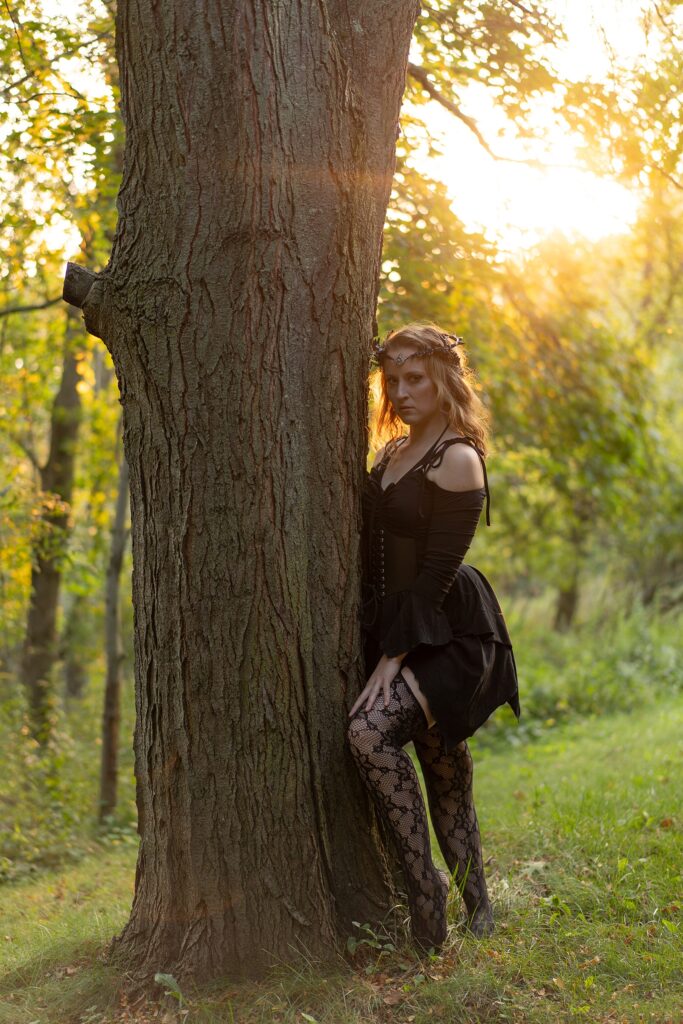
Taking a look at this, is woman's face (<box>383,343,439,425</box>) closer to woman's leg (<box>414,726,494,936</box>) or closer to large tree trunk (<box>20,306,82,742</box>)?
woman's leg (<box>414,726,494,936</box>)

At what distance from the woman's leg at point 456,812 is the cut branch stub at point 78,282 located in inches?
85.8

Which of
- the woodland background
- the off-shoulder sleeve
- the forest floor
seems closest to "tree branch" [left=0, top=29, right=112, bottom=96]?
the woodland background

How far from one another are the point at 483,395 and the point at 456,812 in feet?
19.2

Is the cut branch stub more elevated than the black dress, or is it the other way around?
the cut branch stub

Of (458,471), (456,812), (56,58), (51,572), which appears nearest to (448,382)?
(458,471)

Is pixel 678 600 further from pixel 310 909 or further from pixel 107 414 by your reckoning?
pixel 310 909

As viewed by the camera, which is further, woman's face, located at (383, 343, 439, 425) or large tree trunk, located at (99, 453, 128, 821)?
large tree trunk, located at (99, 453, 128, 821)

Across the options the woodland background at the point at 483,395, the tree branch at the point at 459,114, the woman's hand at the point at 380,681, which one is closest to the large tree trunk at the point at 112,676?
the woodland background at the point at 483,395

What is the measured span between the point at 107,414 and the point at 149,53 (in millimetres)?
9521

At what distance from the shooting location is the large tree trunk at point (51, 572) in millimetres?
9992

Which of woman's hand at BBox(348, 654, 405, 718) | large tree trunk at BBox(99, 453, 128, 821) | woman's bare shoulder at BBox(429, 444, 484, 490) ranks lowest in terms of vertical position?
large tree trunk at BBox(99, 453, 128, 821)

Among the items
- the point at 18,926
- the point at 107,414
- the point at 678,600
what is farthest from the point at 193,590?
the point at 678,600

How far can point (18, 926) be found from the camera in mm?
4852

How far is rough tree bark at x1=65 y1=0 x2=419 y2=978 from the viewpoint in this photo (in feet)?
11.4
